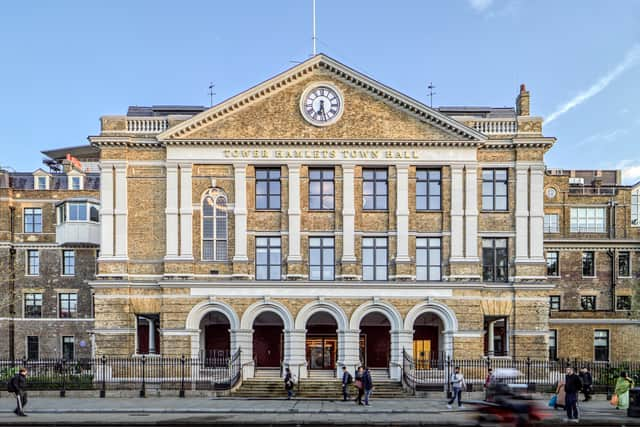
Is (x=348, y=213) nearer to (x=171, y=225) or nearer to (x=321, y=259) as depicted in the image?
(x=321, y=259)

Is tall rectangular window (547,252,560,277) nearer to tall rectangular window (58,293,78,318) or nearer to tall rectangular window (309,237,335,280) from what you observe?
tall rectangular window (309,237,335,280)

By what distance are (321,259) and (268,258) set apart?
279 cm

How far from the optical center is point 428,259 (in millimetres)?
35469

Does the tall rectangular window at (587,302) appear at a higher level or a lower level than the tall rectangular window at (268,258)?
lower

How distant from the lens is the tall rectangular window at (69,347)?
49.1 m

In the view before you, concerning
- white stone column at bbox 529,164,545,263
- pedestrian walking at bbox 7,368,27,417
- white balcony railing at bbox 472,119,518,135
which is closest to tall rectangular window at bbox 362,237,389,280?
white stone column at bbox 529,164,545,263

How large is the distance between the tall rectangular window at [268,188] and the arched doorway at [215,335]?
6.38 m

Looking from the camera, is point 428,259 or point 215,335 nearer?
point 428,259

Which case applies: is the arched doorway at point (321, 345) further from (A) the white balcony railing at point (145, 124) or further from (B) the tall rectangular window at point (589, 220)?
(B) the tall rectangular window at point (589, 220)

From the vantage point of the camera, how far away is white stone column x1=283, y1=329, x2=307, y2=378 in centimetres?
3434

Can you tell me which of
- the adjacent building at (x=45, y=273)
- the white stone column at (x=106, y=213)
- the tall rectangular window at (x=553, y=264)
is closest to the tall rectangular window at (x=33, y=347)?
the adjacent building at (x=45, y=273)

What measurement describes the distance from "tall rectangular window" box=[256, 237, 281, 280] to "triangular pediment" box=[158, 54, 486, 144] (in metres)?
5.46

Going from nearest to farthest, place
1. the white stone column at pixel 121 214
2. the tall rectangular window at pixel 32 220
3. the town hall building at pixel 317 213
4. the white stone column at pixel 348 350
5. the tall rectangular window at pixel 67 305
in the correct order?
the white stone column at pixel 348 350
the town hall building at pixel 317 213
the white stone column at pixel 121 214
the tall rectangular window at pixel 67 305
the tall rectangular window at pixel 32 220

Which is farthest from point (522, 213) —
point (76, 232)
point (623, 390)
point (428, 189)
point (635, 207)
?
point (76, 232)
